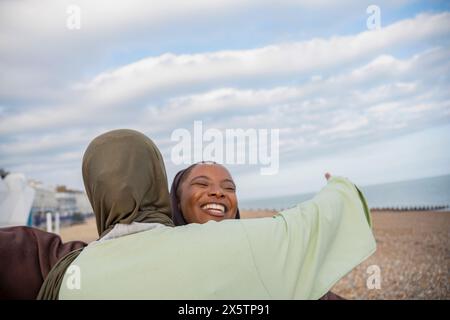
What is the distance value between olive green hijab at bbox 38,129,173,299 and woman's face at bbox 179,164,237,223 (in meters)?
0.63

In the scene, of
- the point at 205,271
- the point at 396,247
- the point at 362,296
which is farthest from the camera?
the point at 396,247

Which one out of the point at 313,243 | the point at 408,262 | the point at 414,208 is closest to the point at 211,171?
the point at 313,243

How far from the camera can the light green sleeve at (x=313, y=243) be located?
2.01 metres

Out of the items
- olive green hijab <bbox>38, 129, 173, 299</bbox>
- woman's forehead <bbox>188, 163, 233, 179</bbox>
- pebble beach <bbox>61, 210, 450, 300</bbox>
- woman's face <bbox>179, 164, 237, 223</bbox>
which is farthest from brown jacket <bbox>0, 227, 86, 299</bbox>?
pebble beach <bbox>61, 210, 450, 300</bbox>

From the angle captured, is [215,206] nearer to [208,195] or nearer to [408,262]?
[208,195]

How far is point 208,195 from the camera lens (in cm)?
303

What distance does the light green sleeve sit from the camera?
2010 mm

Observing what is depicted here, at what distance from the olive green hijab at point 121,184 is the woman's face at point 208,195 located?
0.63 metres

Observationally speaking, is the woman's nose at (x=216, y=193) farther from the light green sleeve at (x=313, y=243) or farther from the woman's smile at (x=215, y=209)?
the light green sleeve at (x=313, y=243)

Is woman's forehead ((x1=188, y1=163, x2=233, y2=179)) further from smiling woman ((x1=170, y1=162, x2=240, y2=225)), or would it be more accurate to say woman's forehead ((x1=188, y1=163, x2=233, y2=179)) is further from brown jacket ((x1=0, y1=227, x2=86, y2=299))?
brown jacket ((x1=0, y1=227, x2=86, y2=299))

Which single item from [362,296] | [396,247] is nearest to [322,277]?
[362,296]
